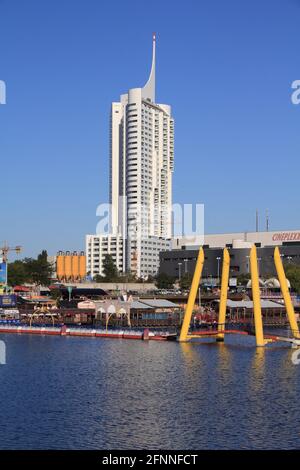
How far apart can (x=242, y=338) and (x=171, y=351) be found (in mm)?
19052

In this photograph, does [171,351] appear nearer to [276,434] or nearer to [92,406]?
[92,406]

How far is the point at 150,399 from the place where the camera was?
4056 cm

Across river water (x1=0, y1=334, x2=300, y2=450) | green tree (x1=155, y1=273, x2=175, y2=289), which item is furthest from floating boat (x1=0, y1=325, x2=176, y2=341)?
green tree (x1=155, y1=273, x2=175, y2=289)

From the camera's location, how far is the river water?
32.0 m

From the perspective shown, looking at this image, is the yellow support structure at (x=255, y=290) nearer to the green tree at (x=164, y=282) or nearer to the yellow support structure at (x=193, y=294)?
the yellow support structure at (x=193, y=294)

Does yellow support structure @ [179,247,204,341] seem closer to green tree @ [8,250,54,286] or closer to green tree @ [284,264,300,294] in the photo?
green tree @ [284,264,300,294]

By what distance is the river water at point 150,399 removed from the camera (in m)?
32.0

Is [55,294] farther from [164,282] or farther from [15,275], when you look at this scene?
[164,282]

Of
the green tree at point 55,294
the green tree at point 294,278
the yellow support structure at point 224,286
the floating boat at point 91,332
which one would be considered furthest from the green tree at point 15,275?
the yellow support structure at point 224,286

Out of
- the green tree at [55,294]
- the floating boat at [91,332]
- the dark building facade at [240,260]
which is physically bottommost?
the floating boat at [91,332]

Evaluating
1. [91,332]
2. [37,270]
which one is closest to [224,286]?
[91,332]

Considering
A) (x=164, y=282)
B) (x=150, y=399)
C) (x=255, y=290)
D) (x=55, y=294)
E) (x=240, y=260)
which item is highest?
(x=240, y=260)
